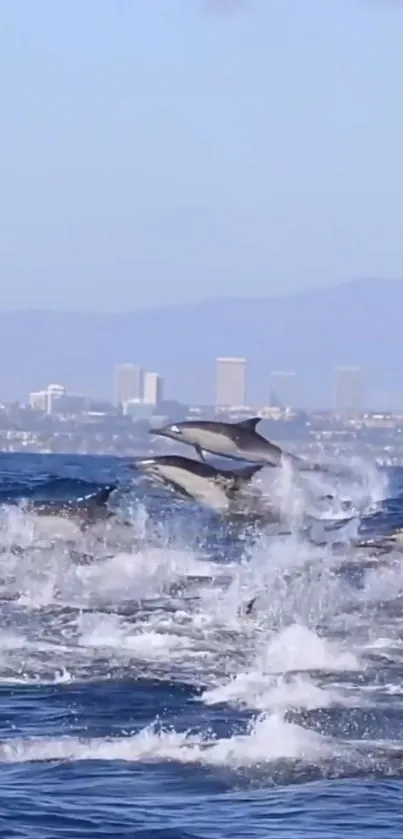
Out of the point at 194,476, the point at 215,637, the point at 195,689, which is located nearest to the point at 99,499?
the point at 194,476

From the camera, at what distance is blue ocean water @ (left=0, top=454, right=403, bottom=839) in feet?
38.4

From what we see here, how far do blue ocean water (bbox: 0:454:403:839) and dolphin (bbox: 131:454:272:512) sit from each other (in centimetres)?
147

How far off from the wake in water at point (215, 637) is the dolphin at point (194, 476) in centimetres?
78

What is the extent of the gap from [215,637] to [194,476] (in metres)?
10.7

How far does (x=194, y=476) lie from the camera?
3006 centimetres

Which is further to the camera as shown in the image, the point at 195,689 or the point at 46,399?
the point at 46,399

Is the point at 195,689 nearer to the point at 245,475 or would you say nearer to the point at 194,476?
the point at 194,476

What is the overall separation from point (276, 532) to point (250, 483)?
0.90 meters

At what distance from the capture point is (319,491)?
41188 millimetres

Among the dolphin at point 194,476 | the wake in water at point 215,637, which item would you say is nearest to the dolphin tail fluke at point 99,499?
the wake in water at point 215,637

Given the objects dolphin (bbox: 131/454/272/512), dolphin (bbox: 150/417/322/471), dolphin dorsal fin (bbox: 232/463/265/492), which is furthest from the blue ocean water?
dolphin (bbox: 150/417/322/471)

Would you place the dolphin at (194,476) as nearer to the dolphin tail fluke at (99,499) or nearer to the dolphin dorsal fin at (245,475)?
the dolphin dorsal fin at (245,475)

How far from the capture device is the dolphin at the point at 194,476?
3012cm

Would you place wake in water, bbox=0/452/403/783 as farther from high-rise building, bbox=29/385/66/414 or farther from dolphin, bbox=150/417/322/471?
high-rise building, bbox=29/385/66/414
